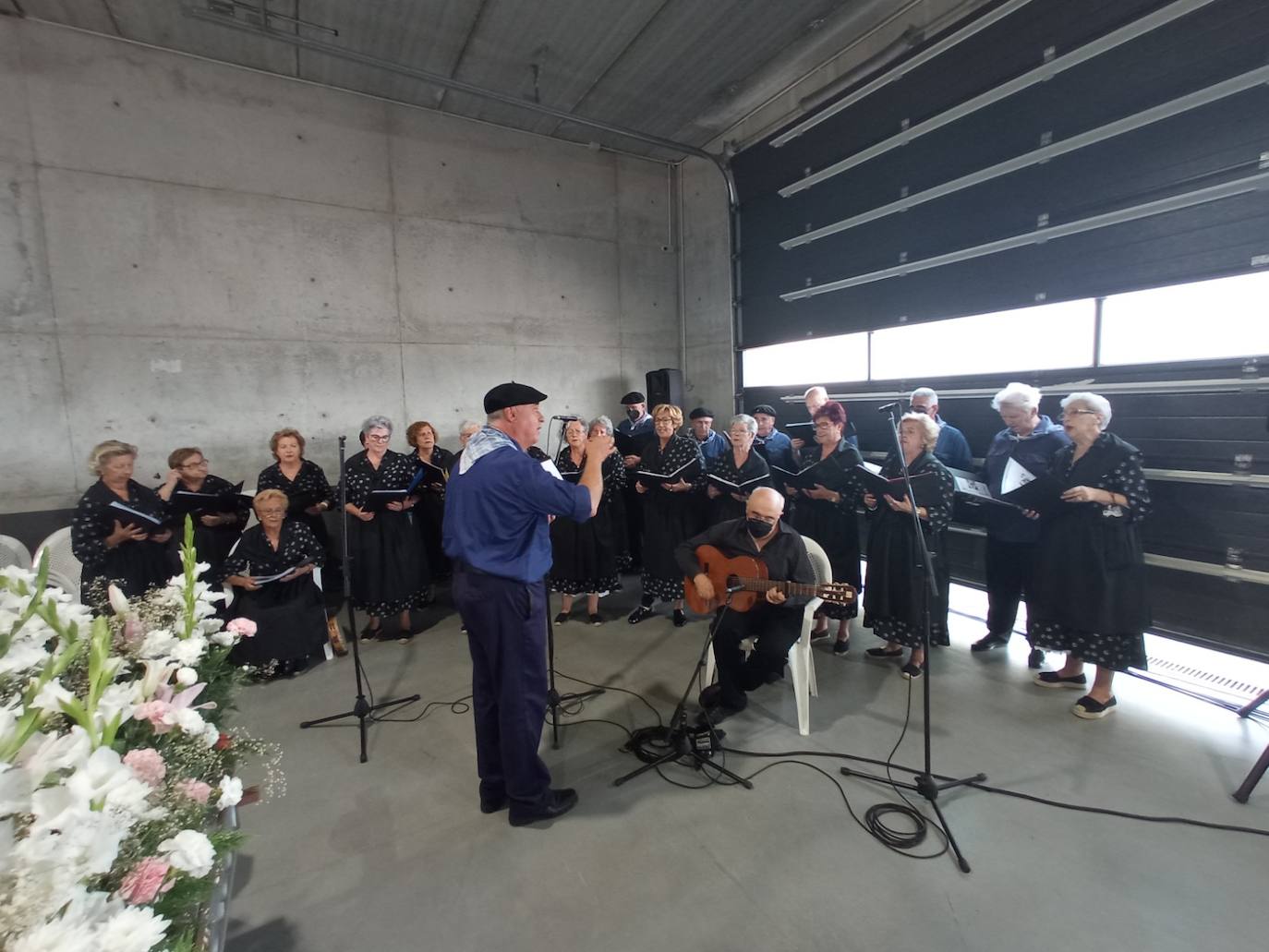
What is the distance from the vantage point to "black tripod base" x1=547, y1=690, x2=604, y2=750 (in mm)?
2844

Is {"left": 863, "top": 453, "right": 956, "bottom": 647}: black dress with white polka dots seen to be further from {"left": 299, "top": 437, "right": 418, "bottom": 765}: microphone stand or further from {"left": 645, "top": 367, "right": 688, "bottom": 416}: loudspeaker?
{"left": 645, "top": 367, "right": 688, "bottom": 416}: loudspeaker

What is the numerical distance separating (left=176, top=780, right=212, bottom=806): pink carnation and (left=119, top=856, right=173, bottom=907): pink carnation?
18 cm

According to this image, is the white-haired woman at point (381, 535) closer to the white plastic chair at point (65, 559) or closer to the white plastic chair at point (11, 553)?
the white plastic chair at point (65, 559)

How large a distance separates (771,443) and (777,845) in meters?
3.35

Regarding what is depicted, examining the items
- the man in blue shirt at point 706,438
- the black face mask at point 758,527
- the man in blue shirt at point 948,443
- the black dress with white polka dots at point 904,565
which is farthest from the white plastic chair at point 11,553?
the man in blue shirt at point 948,443

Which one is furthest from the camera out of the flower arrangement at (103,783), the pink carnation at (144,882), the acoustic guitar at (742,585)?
the acoustic guitar at (742,585)

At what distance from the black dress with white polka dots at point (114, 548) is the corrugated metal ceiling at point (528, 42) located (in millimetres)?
3629

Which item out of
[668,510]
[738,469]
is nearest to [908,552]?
[738,469]

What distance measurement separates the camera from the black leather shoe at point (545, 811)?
227 cm

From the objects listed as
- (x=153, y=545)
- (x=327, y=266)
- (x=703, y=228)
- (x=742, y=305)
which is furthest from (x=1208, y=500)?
(x=327, y=266)

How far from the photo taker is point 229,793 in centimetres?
114

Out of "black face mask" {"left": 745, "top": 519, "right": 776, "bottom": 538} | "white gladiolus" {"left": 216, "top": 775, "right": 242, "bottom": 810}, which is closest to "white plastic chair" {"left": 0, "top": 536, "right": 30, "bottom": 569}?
"white gladiolus" {"left": 216, "top": 775, "right": 242, "bottom": 810}

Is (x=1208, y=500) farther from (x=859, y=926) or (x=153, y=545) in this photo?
(x=153, y=545)

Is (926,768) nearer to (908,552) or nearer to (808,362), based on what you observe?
(908,552)
